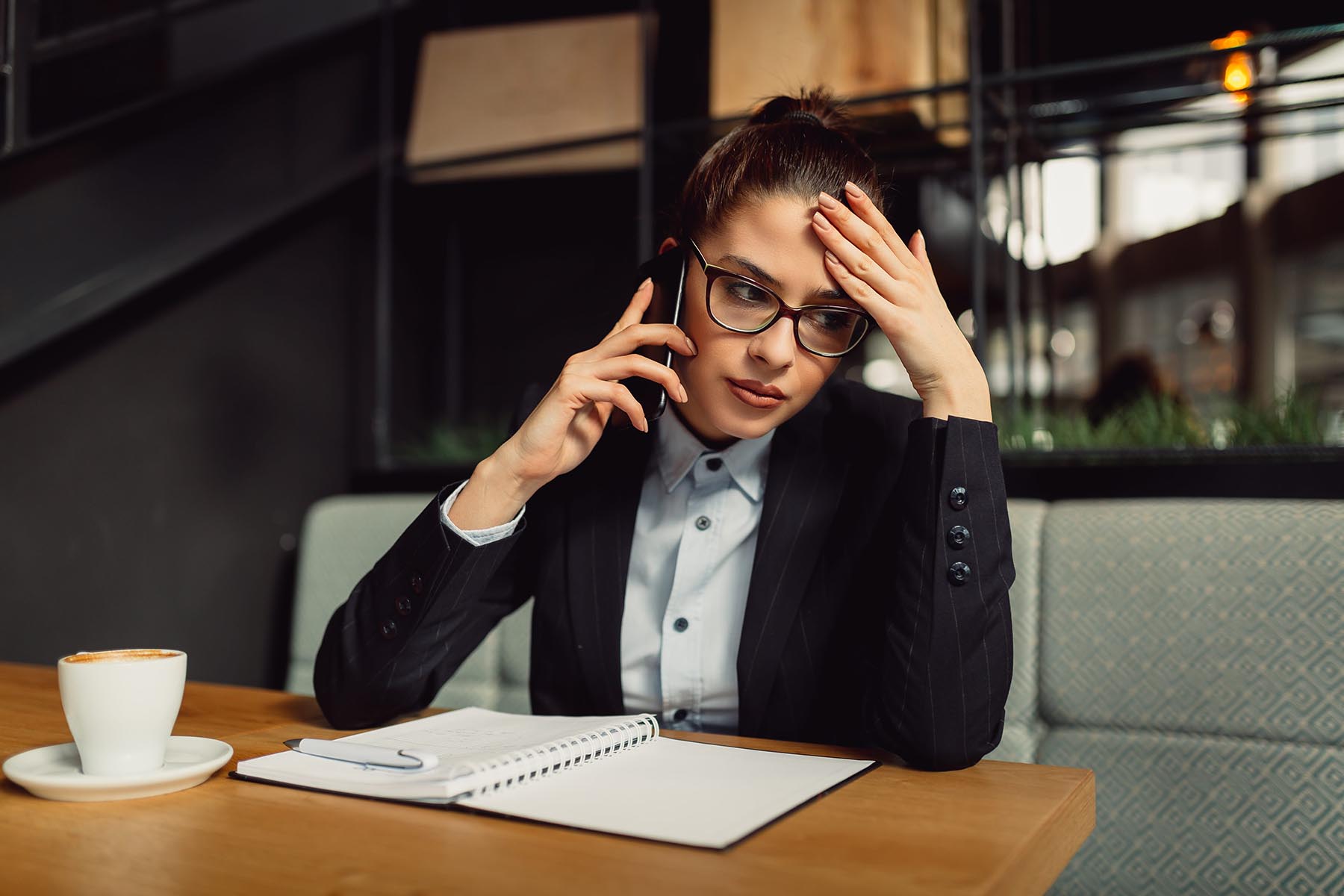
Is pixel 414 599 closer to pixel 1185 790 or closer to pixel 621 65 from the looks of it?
pixel 1185 790

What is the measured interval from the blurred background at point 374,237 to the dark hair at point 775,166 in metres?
0.12

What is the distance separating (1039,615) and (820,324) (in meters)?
0.74

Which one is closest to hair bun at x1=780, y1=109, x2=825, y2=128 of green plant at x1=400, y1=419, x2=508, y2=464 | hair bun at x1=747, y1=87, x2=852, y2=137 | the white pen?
hair bun at x1=747, y1=87, x2=852, y2=137

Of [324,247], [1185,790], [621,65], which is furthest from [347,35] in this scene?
[1185,790]

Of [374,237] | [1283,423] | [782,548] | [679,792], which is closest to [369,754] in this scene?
[679,792]

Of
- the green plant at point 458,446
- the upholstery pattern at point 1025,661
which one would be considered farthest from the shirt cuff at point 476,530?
the green plant at point 458,446

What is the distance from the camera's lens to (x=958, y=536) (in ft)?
3.39

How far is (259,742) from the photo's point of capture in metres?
1.02

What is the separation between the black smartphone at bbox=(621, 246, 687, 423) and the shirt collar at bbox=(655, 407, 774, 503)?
4 centimetres

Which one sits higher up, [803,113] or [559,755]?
[803,113]

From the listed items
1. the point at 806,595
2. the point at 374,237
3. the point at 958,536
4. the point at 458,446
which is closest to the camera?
the point at 958,536

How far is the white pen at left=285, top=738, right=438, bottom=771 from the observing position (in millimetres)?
823

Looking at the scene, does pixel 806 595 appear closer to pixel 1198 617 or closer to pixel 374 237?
pixel 1198 617

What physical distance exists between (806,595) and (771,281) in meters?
0.39
